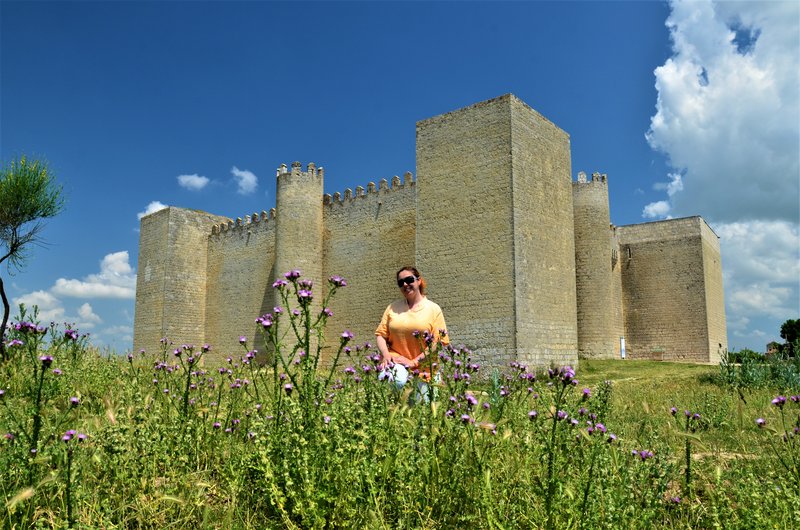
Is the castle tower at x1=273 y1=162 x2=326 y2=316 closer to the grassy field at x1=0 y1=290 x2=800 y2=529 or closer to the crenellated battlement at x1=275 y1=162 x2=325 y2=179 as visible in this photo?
the crenellated battlement at x1=275 y1=162 x2=325 y2=179

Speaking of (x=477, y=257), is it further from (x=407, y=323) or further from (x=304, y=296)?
(x=304, y=296)

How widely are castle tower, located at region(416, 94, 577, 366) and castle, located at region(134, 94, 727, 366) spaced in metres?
0.03

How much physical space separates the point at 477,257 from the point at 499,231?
801 mm

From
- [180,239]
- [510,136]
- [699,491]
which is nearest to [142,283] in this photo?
[180,239]

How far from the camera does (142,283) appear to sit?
77.5 ft

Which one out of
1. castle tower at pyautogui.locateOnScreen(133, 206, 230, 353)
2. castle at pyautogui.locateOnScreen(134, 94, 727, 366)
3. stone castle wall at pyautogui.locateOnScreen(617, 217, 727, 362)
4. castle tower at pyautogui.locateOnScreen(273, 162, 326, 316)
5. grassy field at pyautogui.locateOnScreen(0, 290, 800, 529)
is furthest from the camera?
castle tower at pyautogui.locateOnScreen(133, 206, 230, 353)

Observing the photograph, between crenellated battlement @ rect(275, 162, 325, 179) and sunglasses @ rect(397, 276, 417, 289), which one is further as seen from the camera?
crenellated battlement @ rect(275, 162, 325, 179)

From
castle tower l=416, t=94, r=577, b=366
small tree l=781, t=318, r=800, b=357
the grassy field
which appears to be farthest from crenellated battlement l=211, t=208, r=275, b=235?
small tree l=781, t=318, r=800, b=357

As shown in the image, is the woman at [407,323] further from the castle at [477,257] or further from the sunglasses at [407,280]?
the castle at [477,257]

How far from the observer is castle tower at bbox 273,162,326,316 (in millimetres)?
18562

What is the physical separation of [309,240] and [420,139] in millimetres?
5274

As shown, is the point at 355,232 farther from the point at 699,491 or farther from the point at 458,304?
the point at 699,491

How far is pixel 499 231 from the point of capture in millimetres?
13719

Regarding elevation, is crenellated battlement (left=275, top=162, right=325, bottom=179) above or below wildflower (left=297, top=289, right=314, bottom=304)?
above
